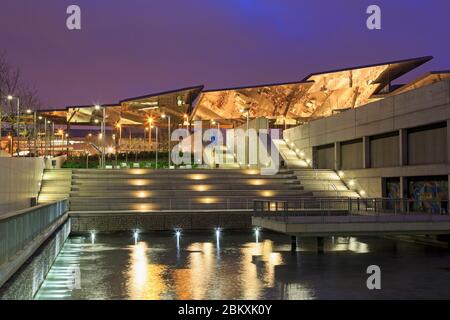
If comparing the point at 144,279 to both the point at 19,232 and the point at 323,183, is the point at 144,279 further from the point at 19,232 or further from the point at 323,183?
the point at 323,183

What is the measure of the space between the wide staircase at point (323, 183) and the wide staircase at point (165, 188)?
644 mm

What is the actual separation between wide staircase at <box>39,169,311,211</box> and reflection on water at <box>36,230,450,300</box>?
7.46 metres

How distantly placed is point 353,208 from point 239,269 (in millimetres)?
9544

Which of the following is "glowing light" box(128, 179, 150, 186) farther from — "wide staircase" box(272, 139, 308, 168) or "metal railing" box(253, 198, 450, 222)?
"metal railing" box(253, 198, 450, 222)

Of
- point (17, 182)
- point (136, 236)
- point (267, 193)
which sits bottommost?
point (136, 236)

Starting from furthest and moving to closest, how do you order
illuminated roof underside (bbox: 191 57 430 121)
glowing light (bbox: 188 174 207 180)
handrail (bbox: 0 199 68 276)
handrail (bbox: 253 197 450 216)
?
illuminated roof underside (bbox: 191 57 430 121), glowing light (bbox: 188 174 207 180), handrail (bbox: 253 197 450 216), handrail (bbox: 0 199 68 276)

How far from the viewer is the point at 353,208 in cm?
2495

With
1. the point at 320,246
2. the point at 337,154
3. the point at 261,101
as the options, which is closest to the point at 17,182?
the point at 320,246

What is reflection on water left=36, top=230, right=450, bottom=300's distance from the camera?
13086mm

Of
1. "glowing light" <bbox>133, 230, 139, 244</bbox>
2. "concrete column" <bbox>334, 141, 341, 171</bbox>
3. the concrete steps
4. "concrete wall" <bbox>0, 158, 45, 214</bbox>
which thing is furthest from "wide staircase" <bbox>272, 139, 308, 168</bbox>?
"glowing light" <bbox>133, 230, 139, 244</bbox>

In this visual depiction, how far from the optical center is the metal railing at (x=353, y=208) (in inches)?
862

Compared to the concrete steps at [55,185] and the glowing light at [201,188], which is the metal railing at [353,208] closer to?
the glowing light at [201,188]

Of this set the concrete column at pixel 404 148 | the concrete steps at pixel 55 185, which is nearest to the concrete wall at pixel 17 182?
the concrete steps at pixel 55 185
